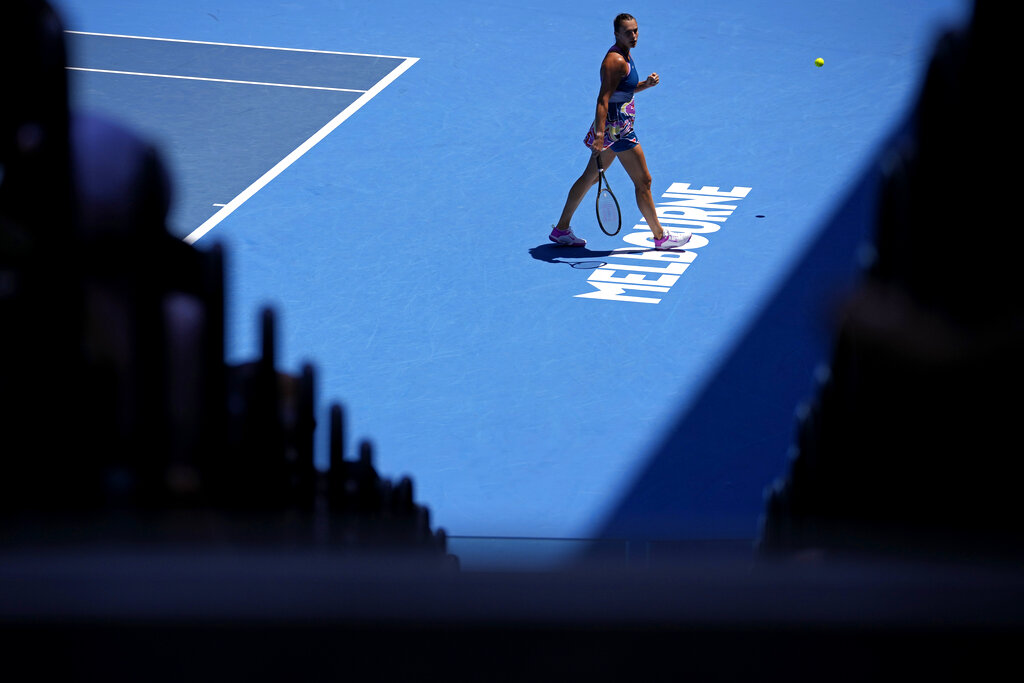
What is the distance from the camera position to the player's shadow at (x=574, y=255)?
1093 cm

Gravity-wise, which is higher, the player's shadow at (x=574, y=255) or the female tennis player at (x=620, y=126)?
the female tennis player at (x=620, y=126)

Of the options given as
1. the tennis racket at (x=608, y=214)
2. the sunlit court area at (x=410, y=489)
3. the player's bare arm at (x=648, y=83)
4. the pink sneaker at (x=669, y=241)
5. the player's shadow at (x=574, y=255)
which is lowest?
the sunlit court area at (x=410, y=489)

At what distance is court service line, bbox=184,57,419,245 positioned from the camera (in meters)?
11.6

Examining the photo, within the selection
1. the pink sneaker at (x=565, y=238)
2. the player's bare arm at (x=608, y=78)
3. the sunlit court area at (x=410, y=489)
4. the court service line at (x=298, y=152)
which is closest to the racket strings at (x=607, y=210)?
the pink sneaker at (x=565, y=238)

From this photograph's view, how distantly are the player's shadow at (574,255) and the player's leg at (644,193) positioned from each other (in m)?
0.26

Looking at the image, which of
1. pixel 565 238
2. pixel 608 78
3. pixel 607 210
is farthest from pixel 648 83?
pixel 565 238

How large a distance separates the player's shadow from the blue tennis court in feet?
0.10

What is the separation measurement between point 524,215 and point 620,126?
1.82 metres

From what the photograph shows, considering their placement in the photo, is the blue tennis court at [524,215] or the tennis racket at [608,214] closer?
the blue tennis court at [524,215]

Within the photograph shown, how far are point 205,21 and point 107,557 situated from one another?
61.5ft

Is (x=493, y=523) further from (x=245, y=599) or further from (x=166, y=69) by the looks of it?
(x=166, y=69)

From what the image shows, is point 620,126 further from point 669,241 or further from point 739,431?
point 739,431

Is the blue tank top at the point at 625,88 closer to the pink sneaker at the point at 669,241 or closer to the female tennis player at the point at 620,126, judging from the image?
the female tennis player at the point at 620,126

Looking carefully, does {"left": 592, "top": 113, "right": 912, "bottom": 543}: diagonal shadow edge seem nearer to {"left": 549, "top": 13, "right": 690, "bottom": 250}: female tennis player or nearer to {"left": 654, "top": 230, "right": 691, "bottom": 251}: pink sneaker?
{"left": 654, "top": 230, "right": 691, "bottom": 251}: pink sneaker
